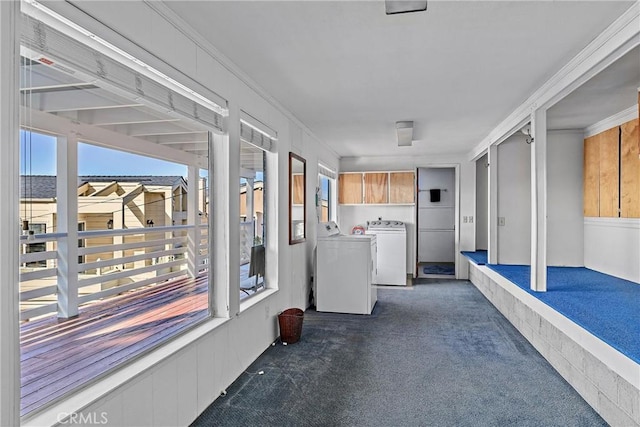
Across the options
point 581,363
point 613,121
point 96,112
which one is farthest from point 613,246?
point 96,112

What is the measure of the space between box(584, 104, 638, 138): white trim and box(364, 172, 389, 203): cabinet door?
11.0 ft

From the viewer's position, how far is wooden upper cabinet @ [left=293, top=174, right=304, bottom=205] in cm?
503

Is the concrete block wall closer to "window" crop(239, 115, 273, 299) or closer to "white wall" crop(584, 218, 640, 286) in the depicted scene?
"white wall" crop(584, 218, 640, 286)

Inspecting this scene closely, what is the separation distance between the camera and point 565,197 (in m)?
5.23

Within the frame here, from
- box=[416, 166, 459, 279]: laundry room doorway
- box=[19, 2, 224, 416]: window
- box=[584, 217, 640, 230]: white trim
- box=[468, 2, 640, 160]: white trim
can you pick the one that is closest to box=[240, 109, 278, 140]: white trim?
box=[19, 2, 224, 416]: window

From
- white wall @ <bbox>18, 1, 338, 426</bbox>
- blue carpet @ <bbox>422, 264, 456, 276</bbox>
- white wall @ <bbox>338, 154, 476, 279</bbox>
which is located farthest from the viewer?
blue carpet @ <bbox>422, 264, 456, 276</bbox>

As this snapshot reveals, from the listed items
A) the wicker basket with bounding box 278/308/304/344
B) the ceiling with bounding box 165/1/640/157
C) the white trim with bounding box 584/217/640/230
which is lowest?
the wicker basket with bounding box 278/308/304/344

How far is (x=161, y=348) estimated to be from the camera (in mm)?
2215

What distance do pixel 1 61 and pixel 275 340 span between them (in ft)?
10.5

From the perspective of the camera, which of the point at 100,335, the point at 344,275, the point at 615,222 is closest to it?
the point at 100,335

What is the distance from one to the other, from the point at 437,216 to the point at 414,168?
2.29 m

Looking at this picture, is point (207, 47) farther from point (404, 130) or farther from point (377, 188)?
point (377, 188)

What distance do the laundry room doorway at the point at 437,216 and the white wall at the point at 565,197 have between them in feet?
12.9

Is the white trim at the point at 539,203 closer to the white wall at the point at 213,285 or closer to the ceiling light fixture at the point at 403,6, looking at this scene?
the ceiling light fixture at the point at 403,6
